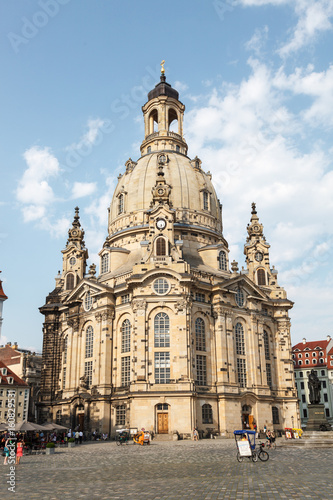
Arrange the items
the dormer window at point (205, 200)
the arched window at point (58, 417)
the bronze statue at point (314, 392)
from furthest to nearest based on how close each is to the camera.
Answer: the dormer window at point (205, 200) → the arched window at point (58, 417) → the bronze statue at point (314, 392)

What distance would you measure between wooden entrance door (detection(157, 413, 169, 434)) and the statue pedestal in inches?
689

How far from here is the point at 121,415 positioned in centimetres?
5584

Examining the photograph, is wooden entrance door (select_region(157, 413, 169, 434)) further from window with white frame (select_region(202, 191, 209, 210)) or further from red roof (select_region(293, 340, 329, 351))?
red roof (select_region(293, 340, 329, 351))

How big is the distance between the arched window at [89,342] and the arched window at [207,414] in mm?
16576

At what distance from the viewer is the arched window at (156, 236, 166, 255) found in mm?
59281

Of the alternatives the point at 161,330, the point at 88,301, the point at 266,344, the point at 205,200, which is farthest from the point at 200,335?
the point at 205,200

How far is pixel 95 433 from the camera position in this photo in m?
55.2

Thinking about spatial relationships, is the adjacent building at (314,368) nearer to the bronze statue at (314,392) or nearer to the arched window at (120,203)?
the arched window at (120,203)

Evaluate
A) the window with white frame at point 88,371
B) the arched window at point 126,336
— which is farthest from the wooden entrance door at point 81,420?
the arched window at point 126,336

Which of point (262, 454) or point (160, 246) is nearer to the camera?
point (262, 454)

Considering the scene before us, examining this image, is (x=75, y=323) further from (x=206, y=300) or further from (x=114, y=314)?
(x=206, y=300)

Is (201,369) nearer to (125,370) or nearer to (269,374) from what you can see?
(125,370)

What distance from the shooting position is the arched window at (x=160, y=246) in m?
59.3

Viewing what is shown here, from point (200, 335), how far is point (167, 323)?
5048 millimetres
